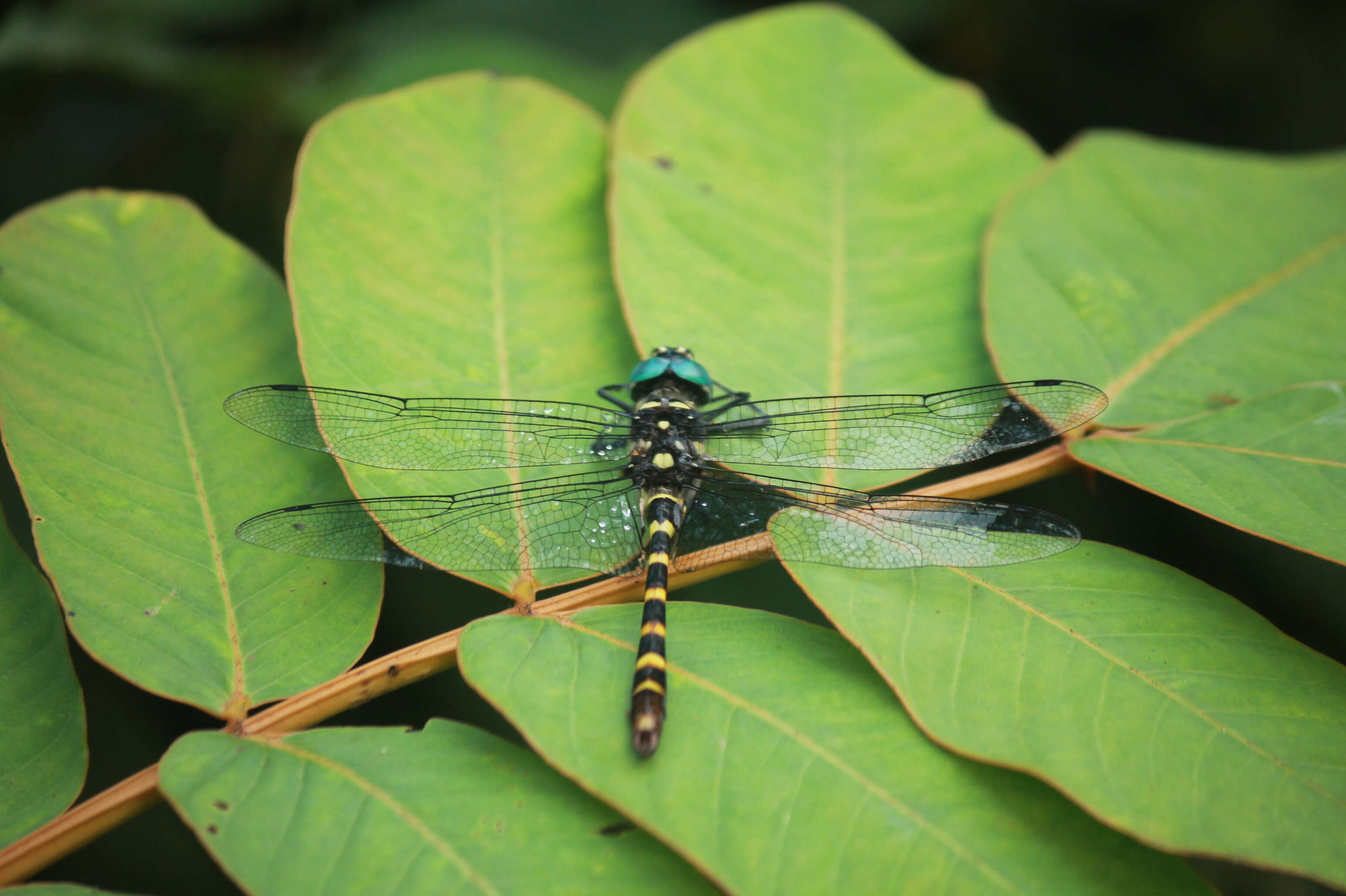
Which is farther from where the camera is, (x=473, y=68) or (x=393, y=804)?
(x=473, y=68)

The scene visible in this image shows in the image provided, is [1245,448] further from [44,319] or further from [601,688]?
[44,319]

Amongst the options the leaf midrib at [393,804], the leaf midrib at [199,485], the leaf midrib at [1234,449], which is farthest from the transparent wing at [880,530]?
the leaf midrib at [199,485]

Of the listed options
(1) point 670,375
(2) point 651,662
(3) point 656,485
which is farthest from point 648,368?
(2) point 651,662

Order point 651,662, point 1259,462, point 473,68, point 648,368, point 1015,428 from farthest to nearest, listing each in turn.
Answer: point 473,68 < point 648,368 < point 1015,428 < point 1259,462 < point 651,662

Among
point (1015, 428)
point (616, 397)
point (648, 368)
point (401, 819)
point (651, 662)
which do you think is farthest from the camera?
point (616, 397)

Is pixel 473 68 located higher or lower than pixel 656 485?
higher

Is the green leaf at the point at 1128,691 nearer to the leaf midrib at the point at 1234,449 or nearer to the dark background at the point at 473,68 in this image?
the leaf midrib at the point at 1234,449

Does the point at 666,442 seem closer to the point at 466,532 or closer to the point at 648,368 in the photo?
the point at 648,368

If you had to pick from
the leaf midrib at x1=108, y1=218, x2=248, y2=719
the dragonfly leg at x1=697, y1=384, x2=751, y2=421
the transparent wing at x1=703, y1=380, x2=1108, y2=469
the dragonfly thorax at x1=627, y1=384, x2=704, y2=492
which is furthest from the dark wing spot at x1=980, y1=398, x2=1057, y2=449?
the leaf midrib at x1=108, y1=218, x2=248, y2=719
